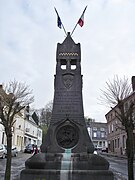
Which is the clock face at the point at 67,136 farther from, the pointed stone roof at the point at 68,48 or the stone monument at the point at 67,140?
the pointed stone roof at the point at 68,48

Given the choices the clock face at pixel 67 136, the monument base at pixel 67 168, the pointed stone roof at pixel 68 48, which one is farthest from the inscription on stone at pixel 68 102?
the pointed stone roof at pixel 68 48

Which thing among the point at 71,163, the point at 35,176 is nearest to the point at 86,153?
the point at 71,163

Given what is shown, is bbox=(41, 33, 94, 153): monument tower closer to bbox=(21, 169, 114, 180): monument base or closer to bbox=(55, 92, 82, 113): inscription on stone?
bbox=(55, 92, 82, 113): inscription on stone

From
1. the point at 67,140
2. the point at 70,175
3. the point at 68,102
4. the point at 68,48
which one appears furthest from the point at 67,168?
the point at 68,48

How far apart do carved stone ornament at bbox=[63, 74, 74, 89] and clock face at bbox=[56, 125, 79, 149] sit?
1.99 metres

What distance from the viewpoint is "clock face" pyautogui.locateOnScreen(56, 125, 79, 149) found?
34.4 feet

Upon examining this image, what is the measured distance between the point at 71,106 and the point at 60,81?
1389 millimetres

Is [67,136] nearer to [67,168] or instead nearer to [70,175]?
[67,168]

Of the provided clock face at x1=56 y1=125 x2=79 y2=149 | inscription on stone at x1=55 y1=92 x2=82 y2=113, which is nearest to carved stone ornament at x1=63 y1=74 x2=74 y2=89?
inscription on stone at x1=55 y1=92 x2=82 y2=113

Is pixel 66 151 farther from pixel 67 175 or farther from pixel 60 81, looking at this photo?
pixel 60 81

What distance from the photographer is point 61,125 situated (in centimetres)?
1059

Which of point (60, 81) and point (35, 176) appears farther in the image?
point (60, 81)

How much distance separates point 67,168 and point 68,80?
424cm

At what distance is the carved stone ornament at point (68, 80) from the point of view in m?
11.5
